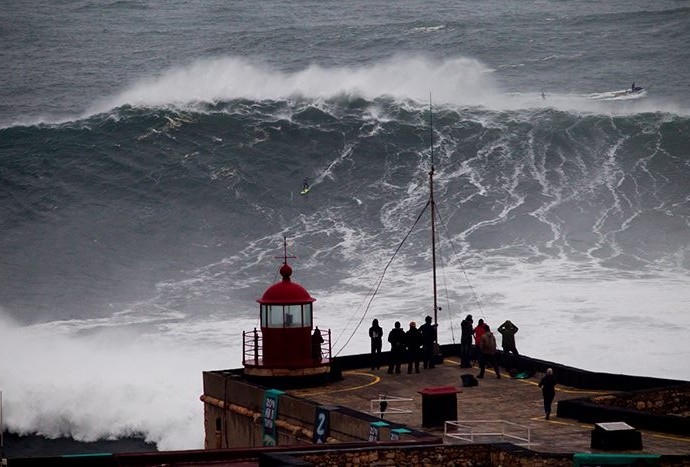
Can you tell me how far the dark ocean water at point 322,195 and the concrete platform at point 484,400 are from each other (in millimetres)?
7089

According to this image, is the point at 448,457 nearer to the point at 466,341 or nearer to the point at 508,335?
the point at 508,335

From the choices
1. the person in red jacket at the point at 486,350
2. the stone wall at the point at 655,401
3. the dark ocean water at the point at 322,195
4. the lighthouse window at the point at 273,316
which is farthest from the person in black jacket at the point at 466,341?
the dark ocean water at the point at 322,195

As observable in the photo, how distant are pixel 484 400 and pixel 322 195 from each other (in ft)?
91.2

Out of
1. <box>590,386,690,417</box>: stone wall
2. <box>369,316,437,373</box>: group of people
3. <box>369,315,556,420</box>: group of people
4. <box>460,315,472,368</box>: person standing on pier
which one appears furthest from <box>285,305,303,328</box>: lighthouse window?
<box>590,386,690,417</box>: stone wall

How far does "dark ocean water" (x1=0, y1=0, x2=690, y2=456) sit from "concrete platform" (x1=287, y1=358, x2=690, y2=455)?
7.09 meters

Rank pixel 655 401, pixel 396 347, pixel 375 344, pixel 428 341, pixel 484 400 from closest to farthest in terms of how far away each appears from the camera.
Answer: pixel 655 401 < pixel 484 400 < pixel 396 347 < pixel 428 341 < pixel 375 344

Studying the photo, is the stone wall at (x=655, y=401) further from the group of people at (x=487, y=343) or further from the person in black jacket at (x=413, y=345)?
the person in black jacket at (x=413, y=345)

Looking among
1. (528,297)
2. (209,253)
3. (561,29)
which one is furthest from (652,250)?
(561,29)

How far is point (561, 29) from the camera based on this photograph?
77625 millimetres

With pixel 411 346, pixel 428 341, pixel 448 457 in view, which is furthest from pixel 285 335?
pixel 448 457

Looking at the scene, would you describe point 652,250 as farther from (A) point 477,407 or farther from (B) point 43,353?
(A) point 477,407

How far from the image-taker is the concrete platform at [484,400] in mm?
20156

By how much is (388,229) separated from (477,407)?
25.3m

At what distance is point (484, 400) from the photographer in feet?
78.4
